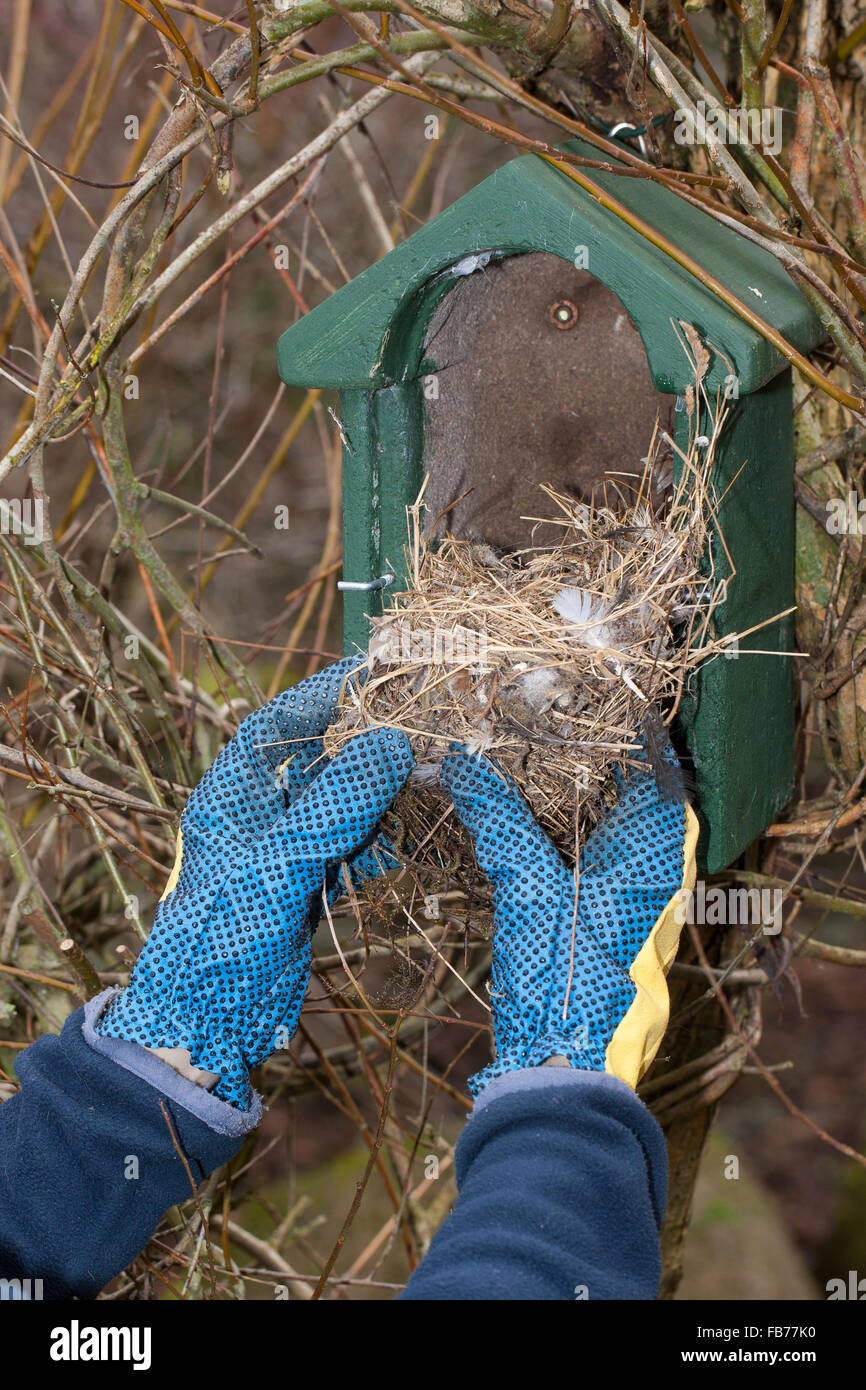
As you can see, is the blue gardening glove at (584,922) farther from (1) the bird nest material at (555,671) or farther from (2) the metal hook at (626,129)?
(2) the metal hook at (626,129)

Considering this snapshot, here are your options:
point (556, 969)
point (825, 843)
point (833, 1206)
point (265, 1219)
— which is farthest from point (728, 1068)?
point (833, 1206)

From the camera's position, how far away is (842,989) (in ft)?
21.9

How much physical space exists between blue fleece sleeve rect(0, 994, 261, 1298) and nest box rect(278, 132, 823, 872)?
73 cm

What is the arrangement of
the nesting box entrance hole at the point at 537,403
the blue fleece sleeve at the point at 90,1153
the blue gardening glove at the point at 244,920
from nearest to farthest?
the blue fleece sleeve at the point at 90,1153, the blue gardening glove at the point at 244,920, the nesting box entrance hole at the point at 537,403

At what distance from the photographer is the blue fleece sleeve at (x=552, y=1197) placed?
1.23 m

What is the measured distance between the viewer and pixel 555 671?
1.60 meters

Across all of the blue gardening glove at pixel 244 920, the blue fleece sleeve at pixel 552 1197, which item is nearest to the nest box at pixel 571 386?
the blue gardening glove at pixel 244 920

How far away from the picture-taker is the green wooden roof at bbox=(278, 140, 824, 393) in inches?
61.8

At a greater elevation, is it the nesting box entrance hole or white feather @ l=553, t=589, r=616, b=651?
the nesting box entrance hole

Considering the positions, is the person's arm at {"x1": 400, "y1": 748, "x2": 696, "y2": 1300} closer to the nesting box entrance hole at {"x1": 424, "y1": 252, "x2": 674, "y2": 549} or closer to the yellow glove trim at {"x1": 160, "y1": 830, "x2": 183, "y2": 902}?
the yellow glove trim at {"x1": 160, "y1": 830, "x2": 183, "y2": 902}

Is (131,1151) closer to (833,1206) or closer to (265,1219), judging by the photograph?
(265,1219)

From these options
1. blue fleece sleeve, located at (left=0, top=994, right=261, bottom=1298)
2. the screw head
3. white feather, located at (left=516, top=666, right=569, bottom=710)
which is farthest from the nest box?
blue fleece sleeve, located at (left=0, top=994, right=261, bottom=1298)

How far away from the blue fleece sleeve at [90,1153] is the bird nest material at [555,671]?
0.49 metres

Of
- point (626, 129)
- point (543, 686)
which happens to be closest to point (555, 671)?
point (543, 686)
